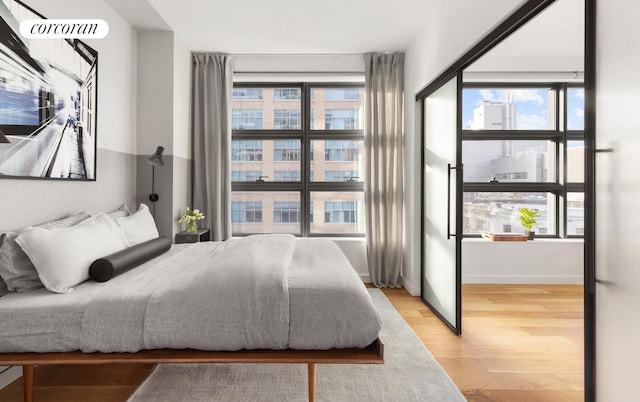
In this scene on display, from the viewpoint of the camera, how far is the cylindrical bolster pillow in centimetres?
190

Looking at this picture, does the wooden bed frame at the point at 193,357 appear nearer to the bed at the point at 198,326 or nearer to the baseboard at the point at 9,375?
the bed at the point at 198,326

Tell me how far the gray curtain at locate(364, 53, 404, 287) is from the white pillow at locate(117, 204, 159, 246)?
2.30 meters

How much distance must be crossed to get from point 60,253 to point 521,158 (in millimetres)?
4796

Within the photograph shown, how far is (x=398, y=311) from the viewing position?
3293 mm

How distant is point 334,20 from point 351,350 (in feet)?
9.63

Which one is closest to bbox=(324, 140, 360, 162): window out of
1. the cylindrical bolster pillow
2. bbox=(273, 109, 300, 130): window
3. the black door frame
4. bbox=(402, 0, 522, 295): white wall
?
bbox=(273, 109, 300, 130): window

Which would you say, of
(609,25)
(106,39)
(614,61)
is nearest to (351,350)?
(614,61)

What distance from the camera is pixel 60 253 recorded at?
1.81 m

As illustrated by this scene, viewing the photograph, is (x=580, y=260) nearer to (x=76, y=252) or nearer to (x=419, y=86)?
(x=419, y=86)

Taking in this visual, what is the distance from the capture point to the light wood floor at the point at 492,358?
1.97 metres

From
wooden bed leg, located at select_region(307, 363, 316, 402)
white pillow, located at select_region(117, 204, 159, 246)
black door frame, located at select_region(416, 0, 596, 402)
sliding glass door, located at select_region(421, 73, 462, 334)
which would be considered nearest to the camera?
black door frame, located at select_region(416, 0, 596, 402)

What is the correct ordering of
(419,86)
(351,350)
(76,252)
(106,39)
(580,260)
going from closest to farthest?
(351,350), (76,252), (106,39), (419,86), (580,260)

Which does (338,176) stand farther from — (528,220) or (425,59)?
(528,220)

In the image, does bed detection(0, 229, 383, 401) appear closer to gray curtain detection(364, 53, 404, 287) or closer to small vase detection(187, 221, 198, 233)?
small vase detection(187, 221, 198, 233)
